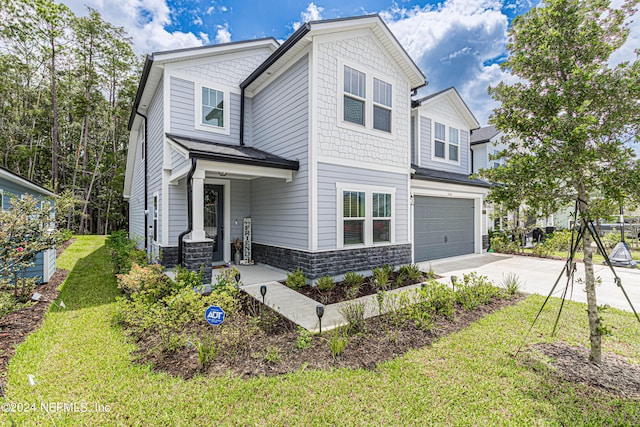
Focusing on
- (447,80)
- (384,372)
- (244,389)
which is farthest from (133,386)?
(447,80)

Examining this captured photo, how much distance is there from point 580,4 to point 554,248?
11840mm

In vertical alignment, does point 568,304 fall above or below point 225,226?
below

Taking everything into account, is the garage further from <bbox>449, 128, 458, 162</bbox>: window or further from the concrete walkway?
<bbox>449, 128, 458, 162</bbox>: window

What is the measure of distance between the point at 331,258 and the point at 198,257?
3.08 m

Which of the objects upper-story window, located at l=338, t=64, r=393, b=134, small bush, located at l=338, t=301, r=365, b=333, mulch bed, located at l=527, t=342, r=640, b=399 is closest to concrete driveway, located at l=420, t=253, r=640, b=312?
mulch bed, located at l=527, t=342, r=640, b=399

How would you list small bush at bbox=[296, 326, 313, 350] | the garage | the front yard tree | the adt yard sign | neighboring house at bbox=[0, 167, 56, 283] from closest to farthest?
the front yard tree
the adt yard sign
small bush at bbox=[296, 326, 313, 350]
neighboring house at bbox=[0, 167, 56, 283]
the garage

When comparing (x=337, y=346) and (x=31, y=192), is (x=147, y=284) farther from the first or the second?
(x=31, y=192)

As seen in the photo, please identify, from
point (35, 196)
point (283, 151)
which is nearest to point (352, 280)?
point (283, 151)

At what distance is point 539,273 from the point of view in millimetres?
8469

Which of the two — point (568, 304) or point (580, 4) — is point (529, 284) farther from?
point (580, 4)

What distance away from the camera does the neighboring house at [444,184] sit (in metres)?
10.1

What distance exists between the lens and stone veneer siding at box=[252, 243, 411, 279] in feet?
22.9

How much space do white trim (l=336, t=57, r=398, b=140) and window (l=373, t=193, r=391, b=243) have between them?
1774mm

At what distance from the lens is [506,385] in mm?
3090
